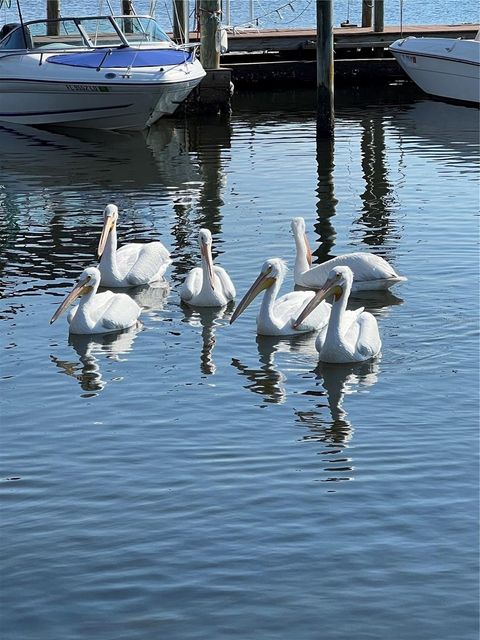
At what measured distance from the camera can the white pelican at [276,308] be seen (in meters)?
11.4

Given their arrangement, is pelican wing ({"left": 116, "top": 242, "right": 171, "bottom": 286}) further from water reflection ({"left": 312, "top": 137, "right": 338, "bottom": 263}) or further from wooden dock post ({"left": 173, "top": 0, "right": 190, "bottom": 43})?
wooden dock post ({"left": 173, "top": 0, "right": 190, "bottom": 43})

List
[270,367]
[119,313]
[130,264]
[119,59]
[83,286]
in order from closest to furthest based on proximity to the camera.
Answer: [270,367], [119,313], [83,286], [130,264], [119,59]

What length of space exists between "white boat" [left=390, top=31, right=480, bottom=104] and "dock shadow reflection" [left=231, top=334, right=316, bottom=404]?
16765mm

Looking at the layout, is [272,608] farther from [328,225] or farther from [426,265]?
[328,225]

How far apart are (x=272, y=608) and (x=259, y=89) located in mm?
23196

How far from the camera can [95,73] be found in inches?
889

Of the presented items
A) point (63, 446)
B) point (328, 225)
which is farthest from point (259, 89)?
point (63, 446)

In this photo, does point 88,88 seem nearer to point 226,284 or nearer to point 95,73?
point 95,73

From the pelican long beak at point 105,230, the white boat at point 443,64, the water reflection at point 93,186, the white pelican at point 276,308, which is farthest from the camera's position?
the white boat at point 443,64

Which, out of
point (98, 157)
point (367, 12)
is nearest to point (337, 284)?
point (98, 157)

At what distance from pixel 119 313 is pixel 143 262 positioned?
176cm

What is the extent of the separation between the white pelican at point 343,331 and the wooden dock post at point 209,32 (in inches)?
558

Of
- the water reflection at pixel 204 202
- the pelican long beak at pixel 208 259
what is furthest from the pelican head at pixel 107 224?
the pelican long beak at pixel 208 259

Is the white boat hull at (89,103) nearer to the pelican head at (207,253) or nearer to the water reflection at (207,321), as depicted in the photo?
the pelican head at (207,253)
